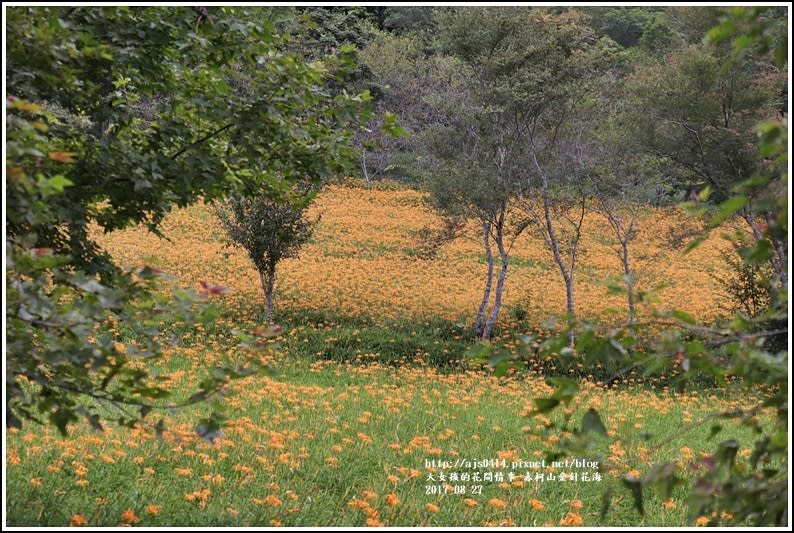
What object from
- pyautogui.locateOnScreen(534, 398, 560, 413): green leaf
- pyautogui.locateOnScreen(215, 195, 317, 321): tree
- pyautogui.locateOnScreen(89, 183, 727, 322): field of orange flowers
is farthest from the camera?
pyautogui.locateOnScreen(89, 183, 727, 322): field of orange flowers

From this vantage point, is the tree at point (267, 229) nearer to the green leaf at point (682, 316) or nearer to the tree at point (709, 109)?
the tree at point (709, 109)

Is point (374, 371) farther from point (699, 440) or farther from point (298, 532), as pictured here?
point (298, 532)

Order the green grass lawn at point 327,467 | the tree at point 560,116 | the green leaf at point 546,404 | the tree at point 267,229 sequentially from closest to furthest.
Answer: the green leaf at point 546,404 → the green grass lawn at point 327,467 → the tree at point 560,116 → the tree at point 267,229

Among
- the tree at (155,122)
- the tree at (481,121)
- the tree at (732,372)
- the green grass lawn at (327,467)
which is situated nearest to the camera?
the tree at (732,372)

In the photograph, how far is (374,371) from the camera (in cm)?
1137

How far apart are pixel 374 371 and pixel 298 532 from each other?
26.3ft

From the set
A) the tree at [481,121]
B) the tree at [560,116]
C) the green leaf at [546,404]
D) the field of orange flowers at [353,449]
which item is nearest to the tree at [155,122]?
the field of orange flowers at [353,449]

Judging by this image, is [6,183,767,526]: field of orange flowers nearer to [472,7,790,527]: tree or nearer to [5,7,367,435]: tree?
[472,7,790,527]: tree

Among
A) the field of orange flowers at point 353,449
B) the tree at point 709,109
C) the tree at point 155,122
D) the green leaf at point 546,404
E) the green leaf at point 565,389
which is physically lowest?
the field of orange flowers at point 353,449

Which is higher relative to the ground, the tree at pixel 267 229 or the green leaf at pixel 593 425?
the tree at pixel 267 229

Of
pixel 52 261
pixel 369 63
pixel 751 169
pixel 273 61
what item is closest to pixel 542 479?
pixel 273 61

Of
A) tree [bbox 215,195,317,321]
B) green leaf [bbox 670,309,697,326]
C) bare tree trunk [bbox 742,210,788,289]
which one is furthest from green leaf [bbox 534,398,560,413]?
tree [bbox 215,195,317,321]

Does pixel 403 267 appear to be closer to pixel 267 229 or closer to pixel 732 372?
pixel 267 229

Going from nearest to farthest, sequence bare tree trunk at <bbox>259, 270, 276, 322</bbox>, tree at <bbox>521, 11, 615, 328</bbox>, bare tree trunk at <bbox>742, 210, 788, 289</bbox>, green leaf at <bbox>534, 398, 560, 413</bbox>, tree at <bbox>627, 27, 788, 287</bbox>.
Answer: green leaf at <bbox>534, 398, 560, 413</bbox>, bare tree trunk at <bbox>742, 210, 788, 289</bbox>, tree at <bbox>521, 11, 615, 328</bbox>, tree at <bbox>627, 27, 788, 287</bbox>, bare tree trunk at <bbox>259, 270, 276, 322</bbox>
